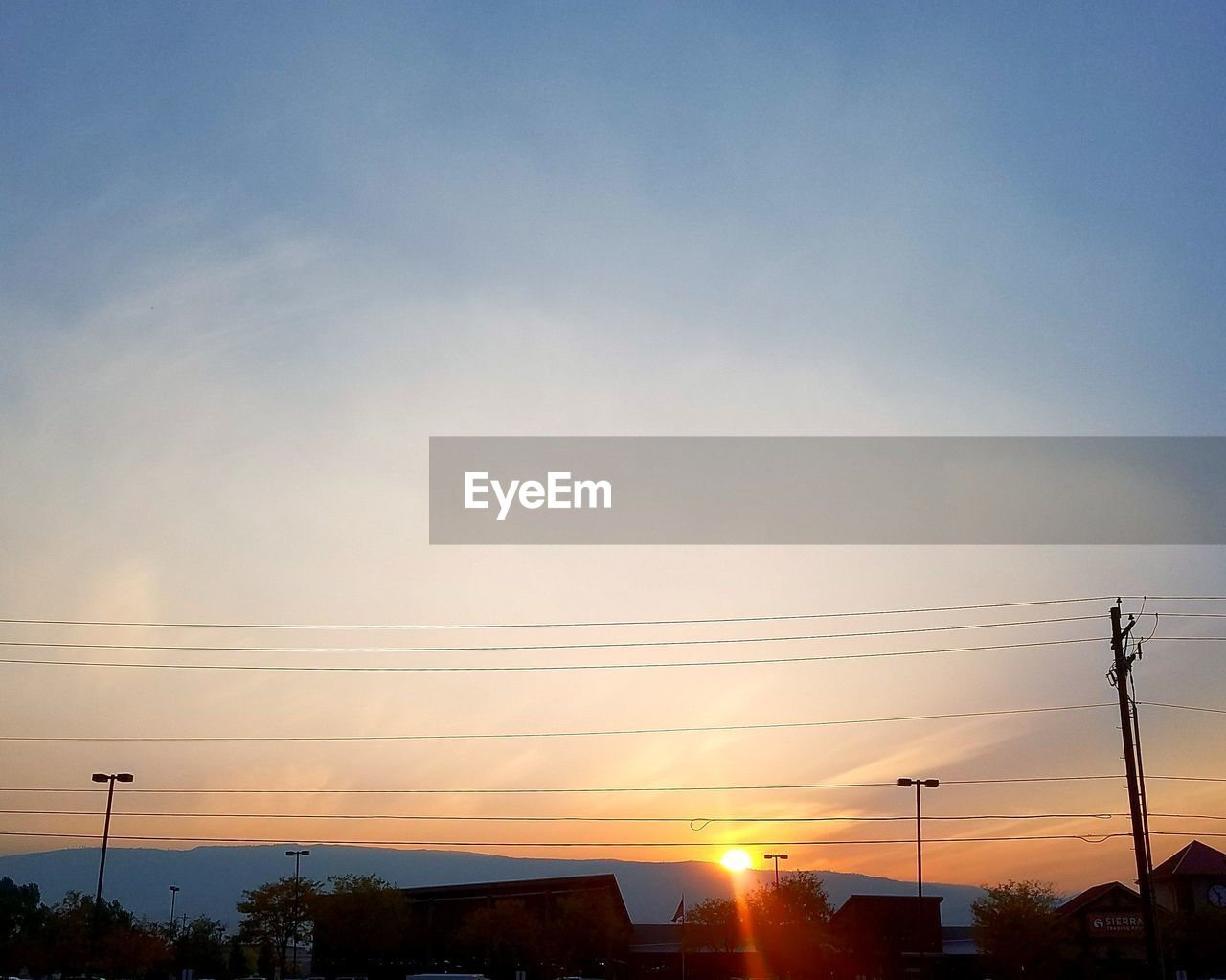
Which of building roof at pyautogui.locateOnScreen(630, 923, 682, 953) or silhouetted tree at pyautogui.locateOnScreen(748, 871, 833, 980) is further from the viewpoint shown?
building roof at pyautogui.locateOnScreen(630, 923, 682, 953)

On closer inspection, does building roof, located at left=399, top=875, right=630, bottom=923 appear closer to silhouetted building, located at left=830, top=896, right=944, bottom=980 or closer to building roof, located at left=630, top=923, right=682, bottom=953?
silhouetted building, located at left=830, top=896, right=944, bottom=980

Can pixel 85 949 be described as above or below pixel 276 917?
below

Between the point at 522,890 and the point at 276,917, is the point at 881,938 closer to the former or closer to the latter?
the point at 522,890

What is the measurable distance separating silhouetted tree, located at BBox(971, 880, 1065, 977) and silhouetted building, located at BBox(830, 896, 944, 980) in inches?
609

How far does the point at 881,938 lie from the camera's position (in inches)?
4621

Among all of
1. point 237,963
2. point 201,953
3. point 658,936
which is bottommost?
point 237,963

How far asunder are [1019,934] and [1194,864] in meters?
21.4

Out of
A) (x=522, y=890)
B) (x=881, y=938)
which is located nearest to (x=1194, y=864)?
(x=881, y=938)

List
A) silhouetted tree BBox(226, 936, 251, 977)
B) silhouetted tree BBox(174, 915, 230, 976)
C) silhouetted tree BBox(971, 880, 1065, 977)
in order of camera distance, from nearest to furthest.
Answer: silhouetted tree BBox(971, 880, 1065, 977) → silhouetted tree BBox(226, 936, 251, 977) → silhouetted tree BBox(174, 915, 230, 976)

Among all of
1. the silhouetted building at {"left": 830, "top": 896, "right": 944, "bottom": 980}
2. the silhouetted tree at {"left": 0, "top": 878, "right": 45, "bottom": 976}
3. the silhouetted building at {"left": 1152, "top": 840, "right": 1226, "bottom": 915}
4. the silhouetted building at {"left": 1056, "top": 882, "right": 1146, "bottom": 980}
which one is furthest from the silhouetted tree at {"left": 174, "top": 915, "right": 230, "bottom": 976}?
the silhouetted building at {"left": 1152, "top": 840, "right": 1226, "bottom": 915}

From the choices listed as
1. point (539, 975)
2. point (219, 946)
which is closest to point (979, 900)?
point (539, 975)

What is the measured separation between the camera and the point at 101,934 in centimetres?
11025

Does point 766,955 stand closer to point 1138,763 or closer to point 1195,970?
point 1195,970

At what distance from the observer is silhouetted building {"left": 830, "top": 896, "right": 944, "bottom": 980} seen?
11575 cm
